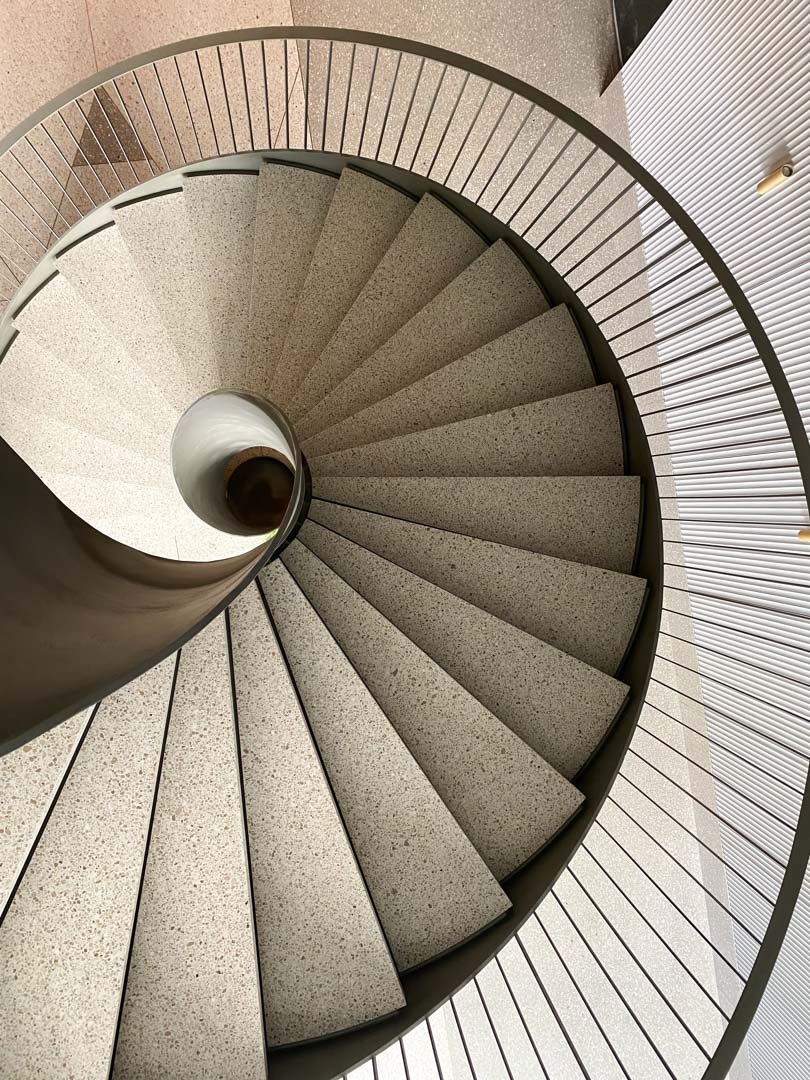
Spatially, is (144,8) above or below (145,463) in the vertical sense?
above

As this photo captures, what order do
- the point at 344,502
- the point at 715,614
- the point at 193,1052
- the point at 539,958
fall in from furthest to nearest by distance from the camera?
the point at 539,958
the point at 715,614
the point at 344,502
the point at 193,1052

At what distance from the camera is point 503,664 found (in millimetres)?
3746

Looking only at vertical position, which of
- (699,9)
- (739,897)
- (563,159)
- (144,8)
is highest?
(699,9)

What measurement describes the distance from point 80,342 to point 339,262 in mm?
1673

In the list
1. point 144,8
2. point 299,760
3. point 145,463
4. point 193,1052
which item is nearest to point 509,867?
point 299,760

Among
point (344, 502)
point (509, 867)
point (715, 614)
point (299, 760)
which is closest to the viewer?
point (299, 760)

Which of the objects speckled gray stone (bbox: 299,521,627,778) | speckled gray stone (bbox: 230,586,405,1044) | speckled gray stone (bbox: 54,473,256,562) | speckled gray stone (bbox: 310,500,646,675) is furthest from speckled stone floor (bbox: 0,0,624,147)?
speckled gray stone (bbox: 230,586,405,1044)

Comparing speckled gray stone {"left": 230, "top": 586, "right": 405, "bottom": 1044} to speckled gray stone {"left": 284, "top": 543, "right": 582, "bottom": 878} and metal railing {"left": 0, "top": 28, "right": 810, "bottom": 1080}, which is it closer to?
speckled gray stone {"left": 284, "top": 543, "right": 582, "bottom": 878}

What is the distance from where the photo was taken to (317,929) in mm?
3266

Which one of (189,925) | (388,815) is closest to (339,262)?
(388,815)

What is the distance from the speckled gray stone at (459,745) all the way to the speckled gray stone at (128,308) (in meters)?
1.91

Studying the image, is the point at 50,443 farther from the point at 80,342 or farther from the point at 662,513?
the point at 662,513

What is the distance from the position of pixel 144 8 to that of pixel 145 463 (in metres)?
3.16

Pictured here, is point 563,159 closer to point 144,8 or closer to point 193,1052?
point 144,8
